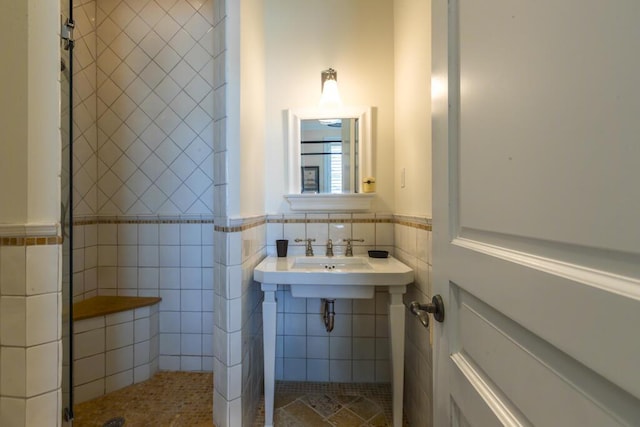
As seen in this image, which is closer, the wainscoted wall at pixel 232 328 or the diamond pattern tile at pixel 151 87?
the wainscoted wall at pixel 232 328

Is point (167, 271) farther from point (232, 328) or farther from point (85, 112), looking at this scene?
point (85, 112)

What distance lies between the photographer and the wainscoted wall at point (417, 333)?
1161 mm

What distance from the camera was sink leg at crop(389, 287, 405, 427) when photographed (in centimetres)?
131

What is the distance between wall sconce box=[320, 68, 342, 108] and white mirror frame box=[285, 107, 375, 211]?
0.12 ft

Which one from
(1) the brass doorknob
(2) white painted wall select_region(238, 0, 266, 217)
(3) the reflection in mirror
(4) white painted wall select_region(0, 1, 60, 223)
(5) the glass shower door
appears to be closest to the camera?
(1) the brass doorknob

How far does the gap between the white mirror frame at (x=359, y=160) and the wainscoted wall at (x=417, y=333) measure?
0.35 m

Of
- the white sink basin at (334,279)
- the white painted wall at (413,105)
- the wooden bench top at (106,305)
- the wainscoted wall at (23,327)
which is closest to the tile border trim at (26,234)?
the wainscoted wall at (23,327)

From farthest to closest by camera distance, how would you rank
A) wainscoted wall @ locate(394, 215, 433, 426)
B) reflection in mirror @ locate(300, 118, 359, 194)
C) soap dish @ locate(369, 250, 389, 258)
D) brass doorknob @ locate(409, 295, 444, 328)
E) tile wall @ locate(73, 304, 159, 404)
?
1. reflection in mirror @ locate(300, 118, 359, 194)
2. soap dish @ locate(369, 250, 389, 258)
3. tile wall @ locate(73, 304, 159, 404)
4. wainscoted wall @ locate(394, 215, 433, 426)
5. brass doorknob @ locate(409, 295, 444, 328)

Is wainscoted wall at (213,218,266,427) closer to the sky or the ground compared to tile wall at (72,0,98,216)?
closer to the ground

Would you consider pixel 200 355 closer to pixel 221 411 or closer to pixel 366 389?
pixel 221 411

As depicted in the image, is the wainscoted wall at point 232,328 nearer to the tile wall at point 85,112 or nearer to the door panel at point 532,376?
the door panel at point 532,376

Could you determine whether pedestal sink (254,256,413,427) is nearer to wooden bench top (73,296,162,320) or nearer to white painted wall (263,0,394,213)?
white painted wall (263,0,394,213)

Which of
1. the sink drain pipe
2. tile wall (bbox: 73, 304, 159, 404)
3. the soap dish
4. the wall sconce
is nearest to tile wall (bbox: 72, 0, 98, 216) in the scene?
tile wall (bbox: 73, 304, 159, 404)

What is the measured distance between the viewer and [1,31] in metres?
0.75
